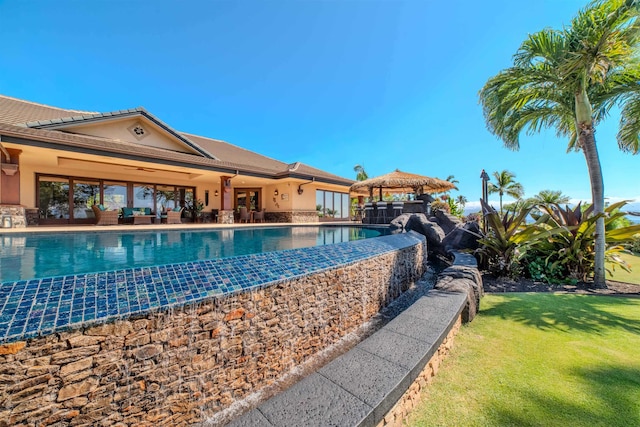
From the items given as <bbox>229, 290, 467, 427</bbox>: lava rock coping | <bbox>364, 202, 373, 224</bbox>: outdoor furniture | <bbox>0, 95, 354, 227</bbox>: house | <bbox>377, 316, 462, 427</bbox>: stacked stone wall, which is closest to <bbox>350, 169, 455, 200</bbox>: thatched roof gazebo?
<bbox>364, 202, 373, 224</bbox>: outdoor furniture

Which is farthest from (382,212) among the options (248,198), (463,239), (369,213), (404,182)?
(248,198)

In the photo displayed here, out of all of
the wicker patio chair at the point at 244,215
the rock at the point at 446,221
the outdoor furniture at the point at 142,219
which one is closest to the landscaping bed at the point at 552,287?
the rock at the point at 446,221

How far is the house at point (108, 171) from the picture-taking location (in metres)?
8.92

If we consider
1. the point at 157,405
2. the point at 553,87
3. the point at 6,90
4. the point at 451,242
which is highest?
the point at 6,90

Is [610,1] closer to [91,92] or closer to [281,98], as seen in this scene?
[281,98]

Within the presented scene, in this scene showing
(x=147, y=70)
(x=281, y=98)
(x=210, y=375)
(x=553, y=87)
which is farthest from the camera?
(x=281, y=98)

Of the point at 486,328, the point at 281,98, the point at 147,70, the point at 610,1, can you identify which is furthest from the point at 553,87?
the point at 147,70

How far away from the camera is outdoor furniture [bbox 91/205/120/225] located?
1208 cm

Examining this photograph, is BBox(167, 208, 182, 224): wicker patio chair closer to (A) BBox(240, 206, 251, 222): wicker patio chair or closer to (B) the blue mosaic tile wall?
(A) BBox(240, 206, 251, 222): wicker patio chair

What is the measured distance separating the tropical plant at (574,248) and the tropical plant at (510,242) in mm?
361

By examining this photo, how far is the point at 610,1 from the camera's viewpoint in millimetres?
5129

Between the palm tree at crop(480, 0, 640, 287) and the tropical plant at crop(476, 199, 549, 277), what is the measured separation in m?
1.27

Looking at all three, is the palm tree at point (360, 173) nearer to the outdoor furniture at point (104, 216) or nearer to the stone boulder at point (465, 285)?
the outdoor furniture at point (104, 216)

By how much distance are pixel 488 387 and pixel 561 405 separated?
500mm
